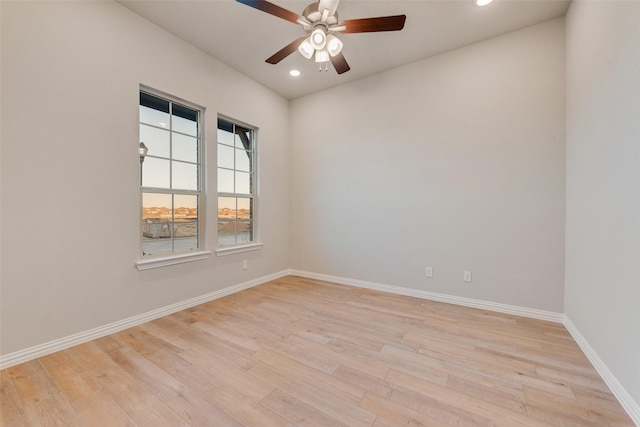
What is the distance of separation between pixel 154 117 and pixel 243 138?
1.24 m

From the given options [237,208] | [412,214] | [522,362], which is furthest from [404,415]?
[237,208]

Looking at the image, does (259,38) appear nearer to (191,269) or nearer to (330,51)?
(330,51)

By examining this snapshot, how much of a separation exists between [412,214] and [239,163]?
2.60 meters

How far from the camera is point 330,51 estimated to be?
225 centimetres

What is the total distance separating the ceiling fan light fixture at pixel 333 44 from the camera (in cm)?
217

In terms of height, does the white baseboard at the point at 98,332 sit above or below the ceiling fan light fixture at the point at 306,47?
below

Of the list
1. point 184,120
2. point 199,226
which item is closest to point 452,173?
point 199,226

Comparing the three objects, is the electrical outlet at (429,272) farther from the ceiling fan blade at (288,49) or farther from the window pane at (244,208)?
the ceiling fan blade at (288,49)

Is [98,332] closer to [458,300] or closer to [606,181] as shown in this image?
[458,300]

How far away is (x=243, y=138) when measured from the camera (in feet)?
12.4

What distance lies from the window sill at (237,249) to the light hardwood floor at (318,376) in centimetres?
91

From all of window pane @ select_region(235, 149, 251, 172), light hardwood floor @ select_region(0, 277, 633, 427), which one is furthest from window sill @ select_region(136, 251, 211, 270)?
window pane @ select_region(235, 149, 251, 172)

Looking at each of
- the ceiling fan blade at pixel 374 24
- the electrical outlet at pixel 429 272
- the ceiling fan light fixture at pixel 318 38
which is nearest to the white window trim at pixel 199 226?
the ceiling fan light fixture at pixel 318 38

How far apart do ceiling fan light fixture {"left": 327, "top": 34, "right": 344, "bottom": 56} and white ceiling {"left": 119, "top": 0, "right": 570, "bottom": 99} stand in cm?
46
